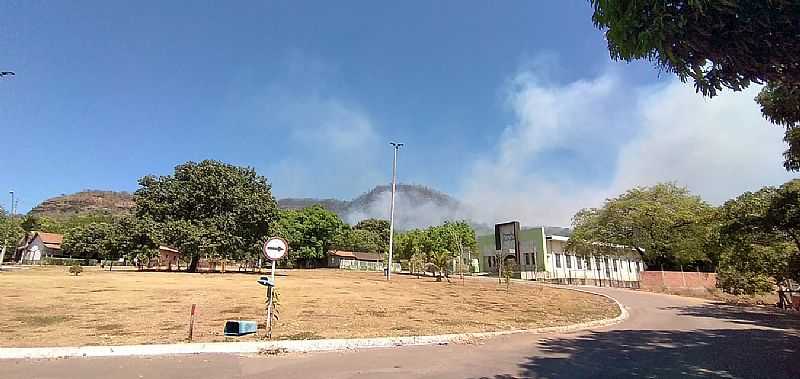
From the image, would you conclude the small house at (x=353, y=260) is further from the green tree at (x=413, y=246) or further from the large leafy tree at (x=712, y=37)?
the large leafy tree at (x=712, y=37)

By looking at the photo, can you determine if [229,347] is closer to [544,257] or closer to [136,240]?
[136,240]

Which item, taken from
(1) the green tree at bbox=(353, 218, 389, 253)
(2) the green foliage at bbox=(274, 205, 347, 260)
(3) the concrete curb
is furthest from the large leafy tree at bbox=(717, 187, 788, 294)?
(1) the green tree at bbox=(353, 218, 389, 253)

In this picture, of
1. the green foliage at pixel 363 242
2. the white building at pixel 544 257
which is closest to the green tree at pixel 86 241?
the green foliage at pixel 363 242

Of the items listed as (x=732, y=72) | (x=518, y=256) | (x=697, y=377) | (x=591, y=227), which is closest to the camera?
(x=732, y=72)

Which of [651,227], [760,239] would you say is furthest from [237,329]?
[651,227]

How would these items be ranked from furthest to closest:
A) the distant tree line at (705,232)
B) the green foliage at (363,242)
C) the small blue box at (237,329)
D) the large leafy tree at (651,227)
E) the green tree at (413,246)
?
the green foliage at (363,242) → the green tree at (413,246) → the large leafy tree at (651,227) → the distant tree line at (705,232) → the small blue box at (237,329)

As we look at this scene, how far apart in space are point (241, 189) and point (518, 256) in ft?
108

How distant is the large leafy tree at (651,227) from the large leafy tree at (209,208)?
3247cm

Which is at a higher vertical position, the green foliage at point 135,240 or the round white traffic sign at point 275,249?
the green foliage at point 135,240

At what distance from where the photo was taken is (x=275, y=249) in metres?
11.2

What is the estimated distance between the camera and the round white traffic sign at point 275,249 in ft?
36.4

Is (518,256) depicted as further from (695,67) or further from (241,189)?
(695,67)

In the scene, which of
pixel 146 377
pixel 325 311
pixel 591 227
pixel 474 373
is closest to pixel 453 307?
pixel 325 311

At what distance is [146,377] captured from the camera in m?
6.94
